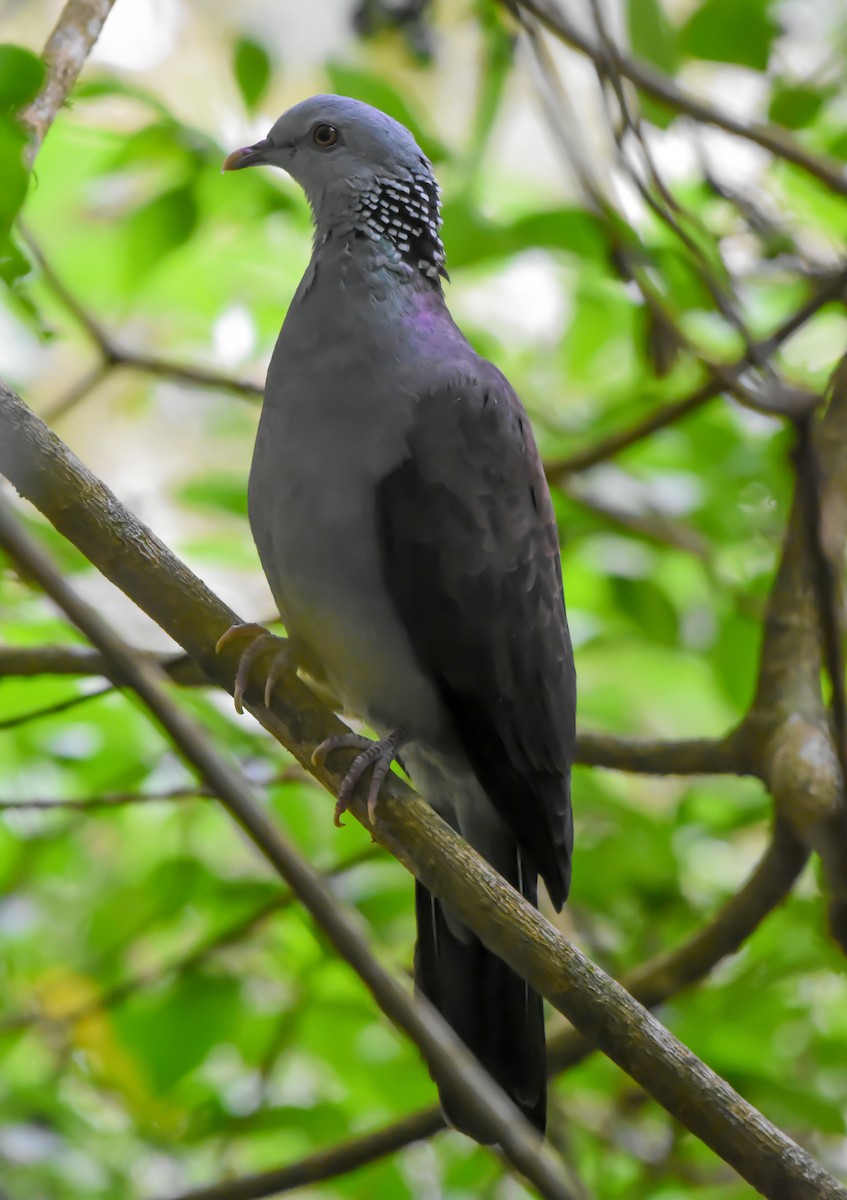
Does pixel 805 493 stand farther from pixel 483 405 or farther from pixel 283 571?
pixel 283 571

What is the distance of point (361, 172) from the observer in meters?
1.92

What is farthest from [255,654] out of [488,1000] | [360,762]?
[488,1000]

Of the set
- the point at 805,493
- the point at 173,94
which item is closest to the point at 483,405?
the point at 805,493

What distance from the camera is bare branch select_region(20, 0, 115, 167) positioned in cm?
154

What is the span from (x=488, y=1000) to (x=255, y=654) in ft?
2.19

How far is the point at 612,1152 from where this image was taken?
7.42ft

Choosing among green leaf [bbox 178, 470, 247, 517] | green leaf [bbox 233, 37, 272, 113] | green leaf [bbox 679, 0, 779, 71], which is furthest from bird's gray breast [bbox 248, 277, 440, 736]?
green leaf [bbox 679, 0, 779, 71]

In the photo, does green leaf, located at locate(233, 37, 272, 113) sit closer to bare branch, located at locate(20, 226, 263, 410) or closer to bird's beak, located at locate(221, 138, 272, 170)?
bird's beak, located at locate(221, 138, 272, 170)

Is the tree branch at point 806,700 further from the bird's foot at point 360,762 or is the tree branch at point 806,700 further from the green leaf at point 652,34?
the green leaf at point 652,34

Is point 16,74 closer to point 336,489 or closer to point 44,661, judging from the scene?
point 336,489

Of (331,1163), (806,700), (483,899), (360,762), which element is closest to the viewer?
(483,899)

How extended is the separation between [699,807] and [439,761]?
652 millimetres

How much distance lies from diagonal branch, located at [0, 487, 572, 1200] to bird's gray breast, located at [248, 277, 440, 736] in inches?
35.9

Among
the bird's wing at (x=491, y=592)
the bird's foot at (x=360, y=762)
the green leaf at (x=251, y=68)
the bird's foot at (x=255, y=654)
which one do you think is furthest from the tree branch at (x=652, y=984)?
the green leaf at (x=251, y=68)
